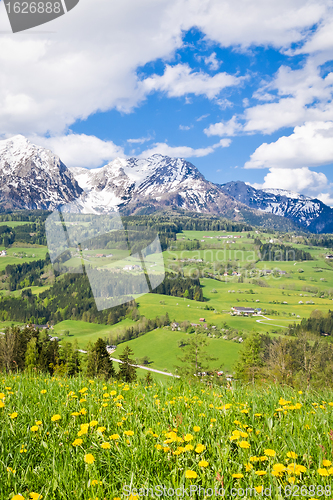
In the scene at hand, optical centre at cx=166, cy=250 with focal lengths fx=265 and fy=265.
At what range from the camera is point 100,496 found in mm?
1649

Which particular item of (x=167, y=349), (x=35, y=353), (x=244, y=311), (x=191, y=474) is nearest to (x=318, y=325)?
(x=244, y=311)

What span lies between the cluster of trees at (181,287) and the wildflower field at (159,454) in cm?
14322

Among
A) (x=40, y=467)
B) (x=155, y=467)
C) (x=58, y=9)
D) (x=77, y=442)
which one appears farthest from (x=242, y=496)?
(x=58, y=9)

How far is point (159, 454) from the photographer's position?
209 centimetres

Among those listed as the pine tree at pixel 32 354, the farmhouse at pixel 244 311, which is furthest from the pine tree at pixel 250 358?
the farmhouse at pixel 244 311

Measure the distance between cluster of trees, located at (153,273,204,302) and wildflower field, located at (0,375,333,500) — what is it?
143221mm

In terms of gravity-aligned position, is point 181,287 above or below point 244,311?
above

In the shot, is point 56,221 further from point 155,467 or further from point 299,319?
point 299,319

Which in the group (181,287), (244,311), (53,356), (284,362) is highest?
(284,362)

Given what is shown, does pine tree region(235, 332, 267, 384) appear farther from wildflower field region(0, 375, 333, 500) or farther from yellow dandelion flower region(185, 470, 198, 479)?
yellow dandelion flower region(185, 470, 198, 479)

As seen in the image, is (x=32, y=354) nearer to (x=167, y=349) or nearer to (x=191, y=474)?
(x=191, y=474)

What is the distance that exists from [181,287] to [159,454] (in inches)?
5993

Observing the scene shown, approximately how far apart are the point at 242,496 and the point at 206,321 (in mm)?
109805

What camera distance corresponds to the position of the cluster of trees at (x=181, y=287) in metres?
148
